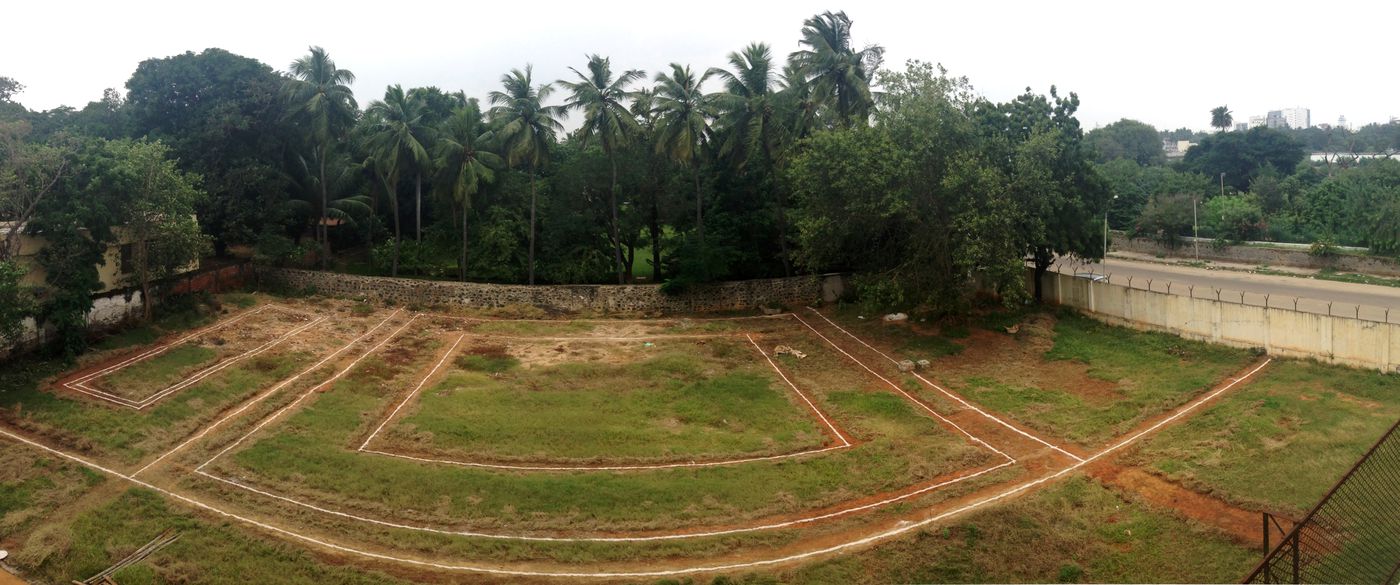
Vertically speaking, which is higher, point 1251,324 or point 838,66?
point 838,66

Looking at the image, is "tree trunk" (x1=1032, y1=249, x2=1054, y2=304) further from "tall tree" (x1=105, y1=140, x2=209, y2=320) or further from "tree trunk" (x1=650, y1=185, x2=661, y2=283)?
"tall tree" (x1=105, y1=140, x2=209, y2=320)

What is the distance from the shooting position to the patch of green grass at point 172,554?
14295 millimetres

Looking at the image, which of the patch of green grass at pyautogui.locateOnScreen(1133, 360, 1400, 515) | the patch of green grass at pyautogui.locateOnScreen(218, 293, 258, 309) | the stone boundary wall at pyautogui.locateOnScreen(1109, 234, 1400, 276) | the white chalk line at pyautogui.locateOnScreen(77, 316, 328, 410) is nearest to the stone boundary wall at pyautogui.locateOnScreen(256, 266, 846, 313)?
the patch of green grass at pyautogui.locateOnScreen(218, 293, 258, 309)

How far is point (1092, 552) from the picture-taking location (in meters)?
15.0

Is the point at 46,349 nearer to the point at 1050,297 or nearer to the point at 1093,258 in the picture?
the point at 1050,297

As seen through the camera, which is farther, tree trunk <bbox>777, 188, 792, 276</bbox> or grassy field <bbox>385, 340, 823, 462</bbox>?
tree trunk <bbox>777, 188, 792, 276</bbox>

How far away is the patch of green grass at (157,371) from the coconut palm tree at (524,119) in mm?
14027

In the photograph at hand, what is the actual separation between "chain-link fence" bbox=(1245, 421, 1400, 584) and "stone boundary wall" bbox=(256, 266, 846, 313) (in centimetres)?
2386

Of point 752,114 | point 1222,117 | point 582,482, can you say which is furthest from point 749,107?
point 1222,117

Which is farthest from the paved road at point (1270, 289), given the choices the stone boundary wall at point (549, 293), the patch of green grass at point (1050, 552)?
the stone boundary wall at point (549, 293)

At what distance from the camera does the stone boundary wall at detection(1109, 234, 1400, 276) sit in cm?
4050

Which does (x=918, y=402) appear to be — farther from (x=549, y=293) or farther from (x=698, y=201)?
(x=549, y=293)

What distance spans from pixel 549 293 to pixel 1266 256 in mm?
39236

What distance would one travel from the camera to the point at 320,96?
115 feet
